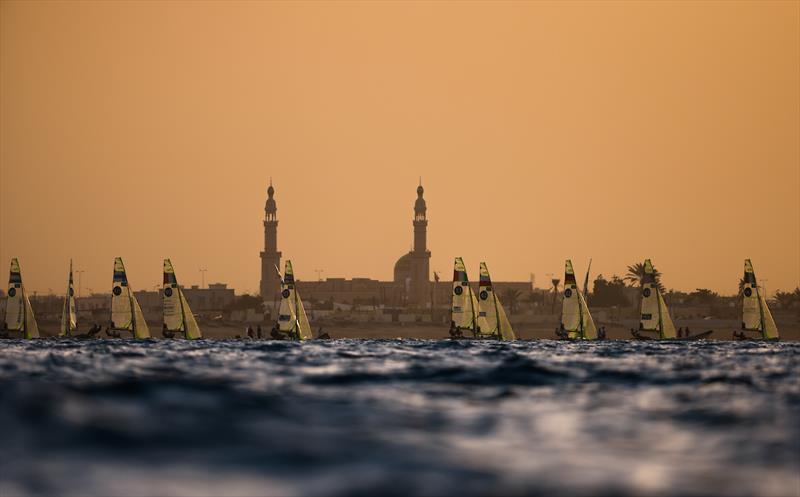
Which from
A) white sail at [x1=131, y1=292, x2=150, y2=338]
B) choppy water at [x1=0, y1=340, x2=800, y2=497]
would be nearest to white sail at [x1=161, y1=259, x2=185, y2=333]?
white sail at [x1=131, y1=292, x2=150, y2=338]

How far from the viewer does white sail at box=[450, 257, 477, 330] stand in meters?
96.6

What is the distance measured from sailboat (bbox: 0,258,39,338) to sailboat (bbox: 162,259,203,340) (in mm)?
10563

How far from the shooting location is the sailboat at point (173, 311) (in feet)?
316

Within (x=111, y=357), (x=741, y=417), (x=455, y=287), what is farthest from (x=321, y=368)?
(x=455, y=287)

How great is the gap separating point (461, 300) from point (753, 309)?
23.1 m

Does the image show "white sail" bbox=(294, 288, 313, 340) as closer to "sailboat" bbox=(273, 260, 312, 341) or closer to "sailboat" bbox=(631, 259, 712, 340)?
"sailboat" bbox=(273, 260, 312, 341)

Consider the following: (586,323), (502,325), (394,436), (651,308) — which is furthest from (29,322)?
(394,436)

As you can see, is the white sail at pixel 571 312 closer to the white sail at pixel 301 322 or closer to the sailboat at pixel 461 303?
the sailboat at pixel 461 303

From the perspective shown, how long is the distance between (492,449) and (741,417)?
575cm

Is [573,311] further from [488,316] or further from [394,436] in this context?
[394,436]

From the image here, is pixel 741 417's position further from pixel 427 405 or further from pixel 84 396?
pixel 84 396

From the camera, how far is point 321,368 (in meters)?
29.7

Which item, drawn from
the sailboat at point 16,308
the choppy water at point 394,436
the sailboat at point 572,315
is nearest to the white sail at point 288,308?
the sailboat at point 16,308

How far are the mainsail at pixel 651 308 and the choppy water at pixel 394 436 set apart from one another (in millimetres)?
74624
